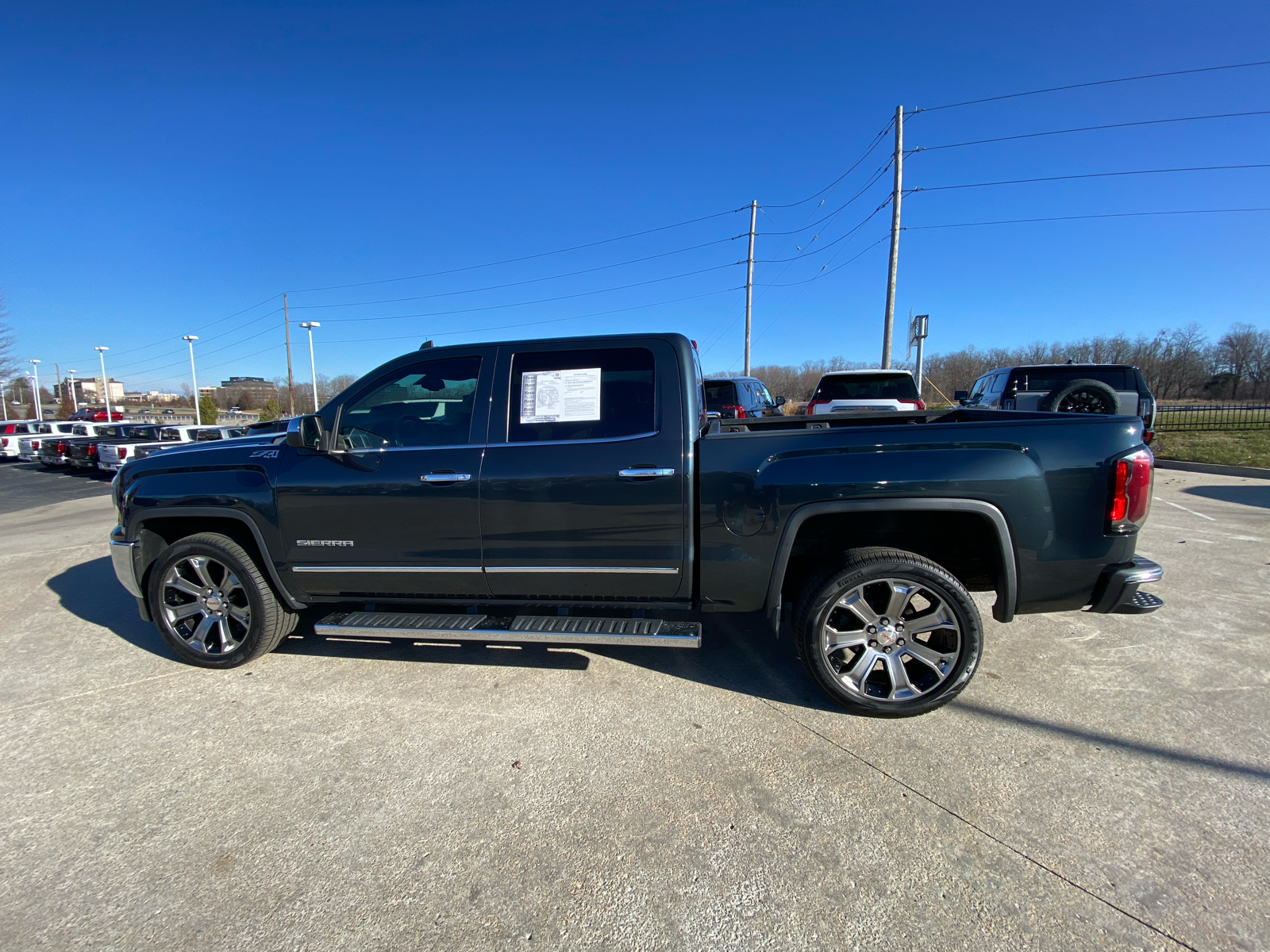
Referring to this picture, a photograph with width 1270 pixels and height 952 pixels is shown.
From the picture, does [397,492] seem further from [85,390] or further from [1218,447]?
[85,390]

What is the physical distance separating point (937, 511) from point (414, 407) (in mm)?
2915

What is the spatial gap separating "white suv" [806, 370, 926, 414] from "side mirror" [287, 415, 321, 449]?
834cm

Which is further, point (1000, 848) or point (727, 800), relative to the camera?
point (727, 800)

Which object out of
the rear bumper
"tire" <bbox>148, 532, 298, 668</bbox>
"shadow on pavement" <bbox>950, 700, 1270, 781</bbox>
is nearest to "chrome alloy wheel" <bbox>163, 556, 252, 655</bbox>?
"tire" <bbox>148, 532, 298, 668</bbox>

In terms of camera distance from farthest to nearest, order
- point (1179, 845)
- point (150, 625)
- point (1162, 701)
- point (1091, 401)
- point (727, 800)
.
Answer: point (1091, 401), point (150, 625), point (1162, 701), point (727, 800), point (1179, 845)

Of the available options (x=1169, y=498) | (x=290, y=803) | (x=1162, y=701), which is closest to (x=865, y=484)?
(x=1162, y=701)

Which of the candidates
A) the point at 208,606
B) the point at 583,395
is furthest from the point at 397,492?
the point at 208,606

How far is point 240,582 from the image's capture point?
11.7ft

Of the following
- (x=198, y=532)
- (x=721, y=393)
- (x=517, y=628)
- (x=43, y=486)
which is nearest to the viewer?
(x=517, y=628)

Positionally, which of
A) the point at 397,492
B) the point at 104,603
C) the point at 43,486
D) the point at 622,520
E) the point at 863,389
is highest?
the point at 863,389

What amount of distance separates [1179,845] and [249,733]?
3913 mm

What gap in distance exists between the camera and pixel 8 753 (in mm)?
2793

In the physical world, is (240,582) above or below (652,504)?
below

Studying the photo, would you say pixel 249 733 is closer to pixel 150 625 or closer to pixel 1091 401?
pixel 150 625
